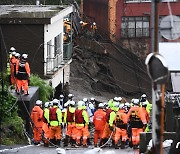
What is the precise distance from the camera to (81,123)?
17875mm

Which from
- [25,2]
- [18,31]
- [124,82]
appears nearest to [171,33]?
[18,31]

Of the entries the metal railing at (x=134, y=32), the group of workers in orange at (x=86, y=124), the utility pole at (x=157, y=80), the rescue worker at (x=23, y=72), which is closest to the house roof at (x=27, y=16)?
the rescue worker at (x=23, y=72)

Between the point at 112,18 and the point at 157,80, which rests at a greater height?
the point at 112,18

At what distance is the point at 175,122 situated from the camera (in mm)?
13203

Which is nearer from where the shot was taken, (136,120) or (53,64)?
(136,120)

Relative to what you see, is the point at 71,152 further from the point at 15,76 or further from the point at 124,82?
the point at 124,82

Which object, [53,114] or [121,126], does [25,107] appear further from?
[121,126]

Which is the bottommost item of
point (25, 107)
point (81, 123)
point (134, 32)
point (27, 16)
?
point (81, 123)

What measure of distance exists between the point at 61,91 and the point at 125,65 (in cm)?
1194

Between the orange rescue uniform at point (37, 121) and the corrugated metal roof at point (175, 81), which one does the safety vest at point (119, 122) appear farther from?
the corrugated metal roof at point (175, 81)

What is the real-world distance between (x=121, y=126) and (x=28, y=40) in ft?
32.5

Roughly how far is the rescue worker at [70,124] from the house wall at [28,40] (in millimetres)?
8769

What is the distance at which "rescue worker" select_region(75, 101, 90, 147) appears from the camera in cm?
1780

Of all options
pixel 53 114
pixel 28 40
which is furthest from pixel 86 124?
pixel 28 40
